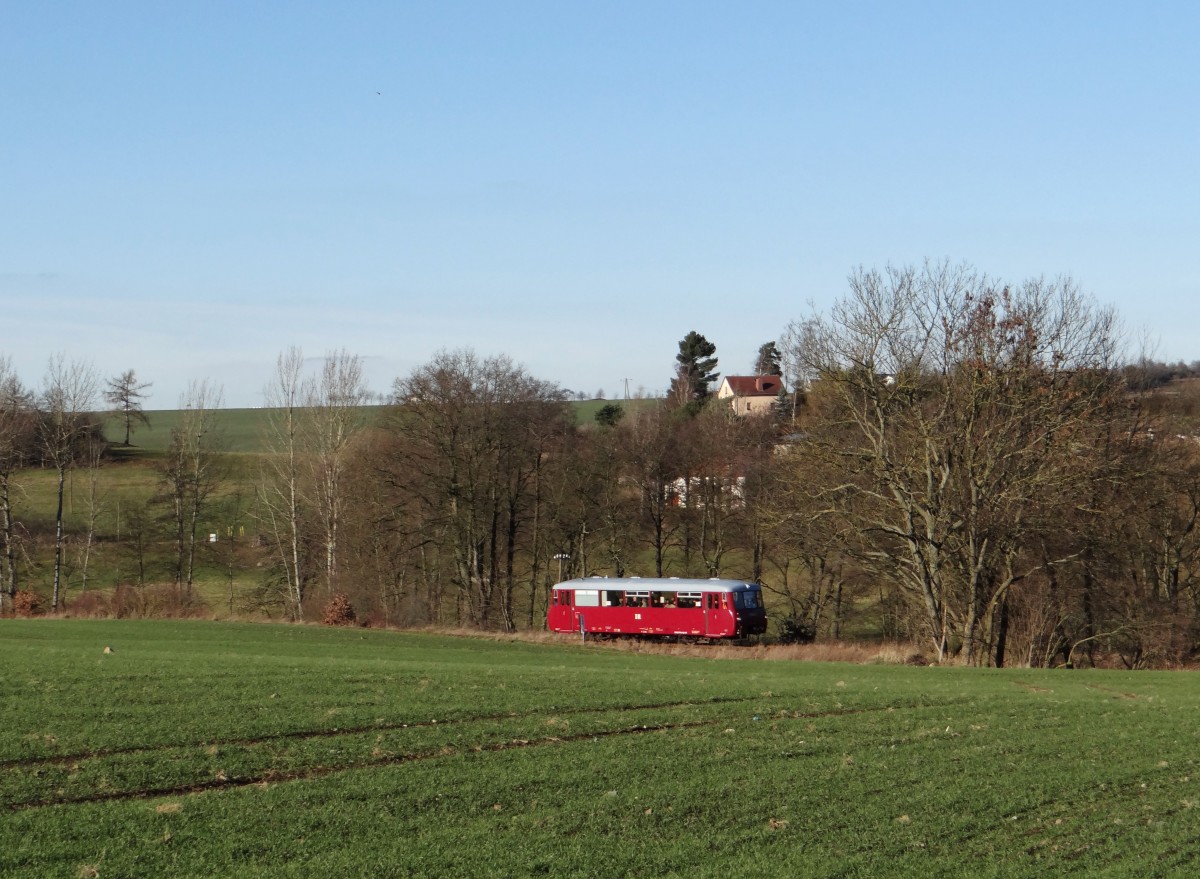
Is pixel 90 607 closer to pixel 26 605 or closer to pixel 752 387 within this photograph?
pixel 26 605

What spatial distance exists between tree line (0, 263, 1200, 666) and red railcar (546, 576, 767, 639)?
13.3 ft

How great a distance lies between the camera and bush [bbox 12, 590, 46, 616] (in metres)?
48.6

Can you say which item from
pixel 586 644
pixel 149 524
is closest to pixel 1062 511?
pixel 586 644

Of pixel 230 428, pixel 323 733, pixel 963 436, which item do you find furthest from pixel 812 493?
pixel 230 428

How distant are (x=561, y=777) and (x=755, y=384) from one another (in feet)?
408

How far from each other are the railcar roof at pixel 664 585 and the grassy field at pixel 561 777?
2572 cm

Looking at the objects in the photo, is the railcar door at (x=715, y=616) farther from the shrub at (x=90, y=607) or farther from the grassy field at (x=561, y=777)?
the shrub at (x=90, y=607)

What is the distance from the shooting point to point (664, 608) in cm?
5006

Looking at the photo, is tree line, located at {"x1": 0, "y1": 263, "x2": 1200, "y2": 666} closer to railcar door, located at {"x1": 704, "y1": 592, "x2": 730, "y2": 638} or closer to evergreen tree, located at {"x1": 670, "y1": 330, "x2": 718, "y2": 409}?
railcar door, located at {"x1": 704, "y1": 592, "x2": 730, "y2": 638}

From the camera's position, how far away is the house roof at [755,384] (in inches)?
5241

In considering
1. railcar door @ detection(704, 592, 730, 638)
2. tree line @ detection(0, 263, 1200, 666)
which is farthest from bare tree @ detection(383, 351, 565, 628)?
railcar door @ detection(704, 592, 730, 638)

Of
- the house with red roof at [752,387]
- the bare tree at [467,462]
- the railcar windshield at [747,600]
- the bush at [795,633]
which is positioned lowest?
the bush at [795,633]

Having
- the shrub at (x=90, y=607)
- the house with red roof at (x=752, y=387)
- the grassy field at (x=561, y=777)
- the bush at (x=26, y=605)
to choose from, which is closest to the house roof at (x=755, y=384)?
the house with red roof at (x=752, y=387)

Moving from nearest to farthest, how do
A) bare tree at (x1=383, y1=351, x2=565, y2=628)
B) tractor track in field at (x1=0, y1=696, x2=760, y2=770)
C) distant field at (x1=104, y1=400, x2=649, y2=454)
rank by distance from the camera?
tractor track in field at (x1=0, y1=696, x2=760, y2=770)
bare tree at (x1=383, y1=351, x2=565, y2=628)
distant field at (x1=104, y1=400, x2=649, y2=454)
